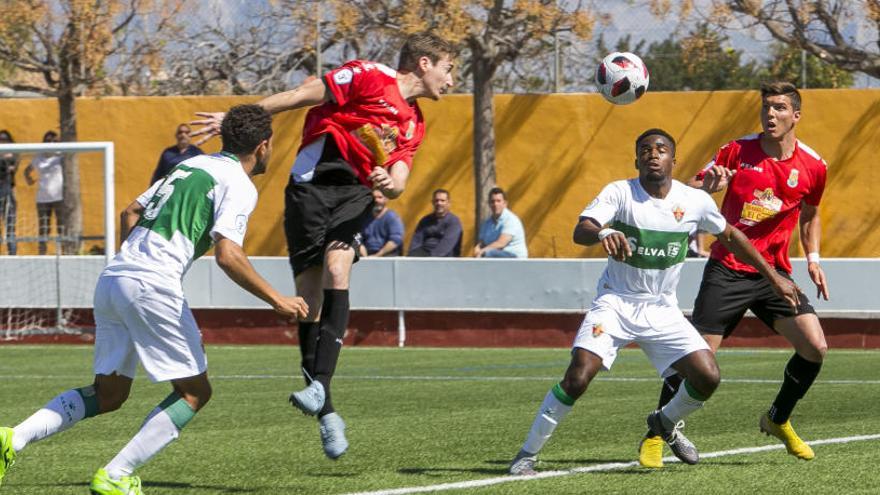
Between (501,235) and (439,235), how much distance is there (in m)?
0.80

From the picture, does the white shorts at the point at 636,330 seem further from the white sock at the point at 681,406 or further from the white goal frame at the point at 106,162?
the white goal frame at the point at 106,162

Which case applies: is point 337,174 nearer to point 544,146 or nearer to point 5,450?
point 5,450

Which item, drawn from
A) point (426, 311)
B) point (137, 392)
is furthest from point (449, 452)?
point (426, 311)

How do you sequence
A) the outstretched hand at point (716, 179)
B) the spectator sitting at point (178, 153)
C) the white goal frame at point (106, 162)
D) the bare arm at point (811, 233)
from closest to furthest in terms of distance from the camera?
1. the outstretched hand at point (716, 179)
2. the bare arm at point (811, 233)
3. the white goal frame at point (106, 162)
4. the spectator sitting at point (178, 153)

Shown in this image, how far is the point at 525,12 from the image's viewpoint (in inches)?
877

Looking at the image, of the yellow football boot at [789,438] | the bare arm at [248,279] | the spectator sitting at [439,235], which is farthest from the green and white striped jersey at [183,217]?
the spectator sitting at [439,235]

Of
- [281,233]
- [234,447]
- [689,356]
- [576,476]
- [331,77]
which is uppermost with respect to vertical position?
[331,77]

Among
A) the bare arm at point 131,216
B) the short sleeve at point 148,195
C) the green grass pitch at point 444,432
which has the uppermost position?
the short sleeve at point 148,195

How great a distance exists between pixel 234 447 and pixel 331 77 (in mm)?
2231

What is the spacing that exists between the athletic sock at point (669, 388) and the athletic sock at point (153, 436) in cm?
309

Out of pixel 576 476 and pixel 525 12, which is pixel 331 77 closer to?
pixel 576 476

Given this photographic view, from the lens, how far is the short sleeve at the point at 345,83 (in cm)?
884

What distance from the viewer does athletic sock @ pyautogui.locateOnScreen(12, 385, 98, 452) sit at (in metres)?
7.18

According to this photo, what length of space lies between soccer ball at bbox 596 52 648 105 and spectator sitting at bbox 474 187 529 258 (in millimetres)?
9966
